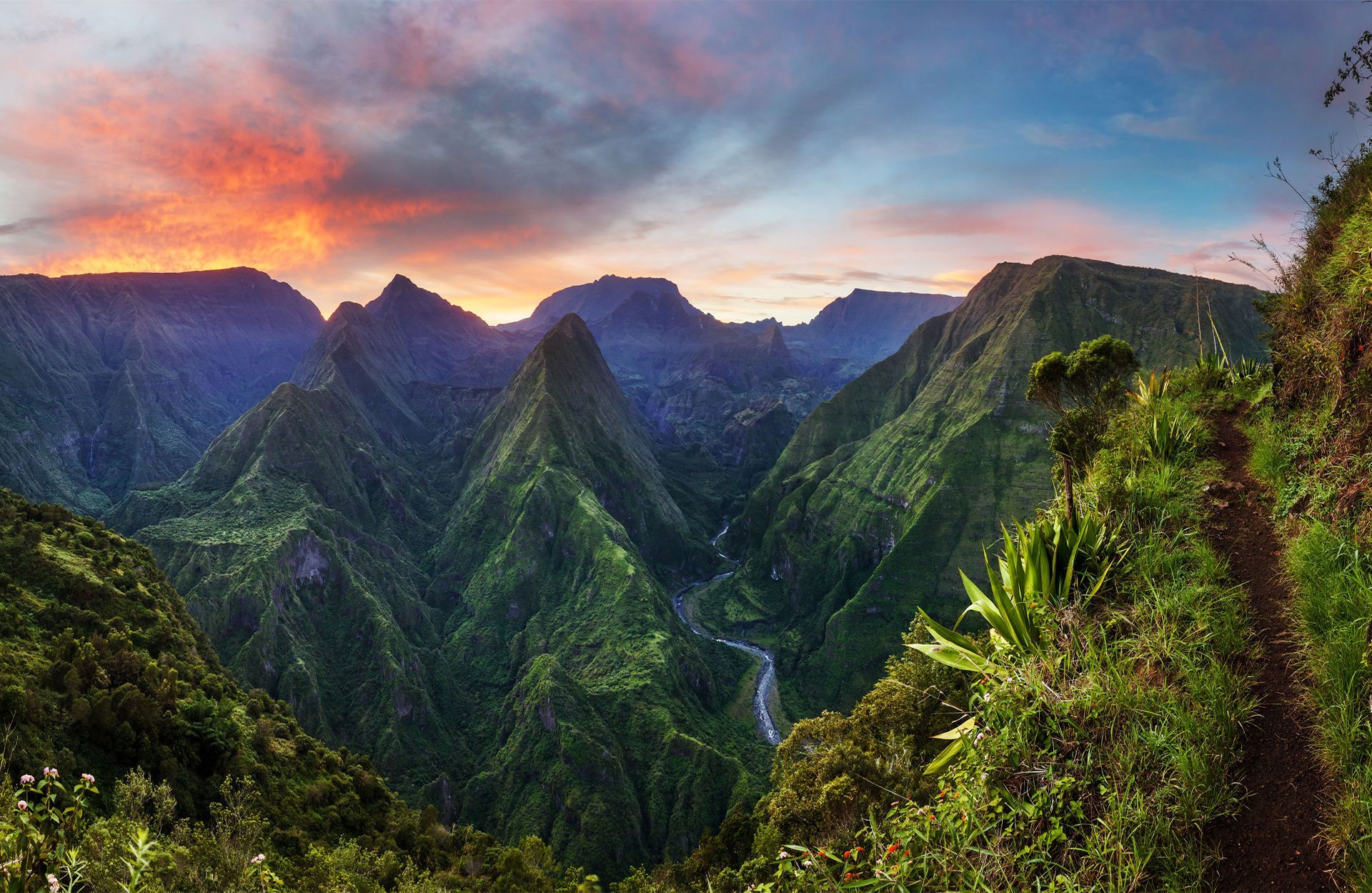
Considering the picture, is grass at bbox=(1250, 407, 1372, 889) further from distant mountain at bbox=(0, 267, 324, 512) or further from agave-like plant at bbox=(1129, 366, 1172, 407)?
distant mountain at bbox=(0, 267, 324, 512)

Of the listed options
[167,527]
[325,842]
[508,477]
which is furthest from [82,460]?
[325,842]

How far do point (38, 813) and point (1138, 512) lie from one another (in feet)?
44.2

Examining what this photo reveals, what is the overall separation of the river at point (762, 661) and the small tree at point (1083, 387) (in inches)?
2905

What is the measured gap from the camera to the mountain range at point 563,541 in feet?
242

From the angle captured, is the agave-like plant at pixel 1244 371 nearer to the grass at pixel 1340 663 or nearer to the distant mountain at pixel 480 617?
the grass at pixel 1340 663

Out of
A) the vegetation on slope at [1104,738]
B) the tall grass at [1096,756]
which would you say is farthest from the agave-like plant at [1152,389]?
the tall grass at [1096,756]

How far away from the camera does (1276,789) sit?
4719 millimetres

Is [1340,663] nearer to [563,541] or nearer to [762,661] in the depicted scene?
[762,661]

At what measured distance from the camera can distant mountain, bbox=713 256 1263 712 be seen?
99688mm

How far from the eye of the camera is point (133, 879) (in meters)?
4.06

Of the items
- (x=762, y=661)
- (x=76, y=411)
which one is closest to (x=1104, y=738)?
(x=762, y=661)

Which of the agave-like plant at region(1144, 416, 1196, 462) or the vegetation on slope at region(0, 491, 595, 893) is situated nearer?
the agave-like plant at region(1144, 416, 1196, 462)

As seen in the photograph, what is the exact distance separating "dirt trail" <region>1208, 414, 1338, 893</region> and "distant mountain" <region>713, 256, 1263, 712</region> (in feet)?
279

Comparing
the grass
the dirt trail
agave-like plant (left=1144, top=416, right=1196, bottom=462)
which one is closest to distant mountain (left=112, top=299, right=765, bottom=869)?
agave-like plant (left=1144, top=416, right=1196, bottom=462)
